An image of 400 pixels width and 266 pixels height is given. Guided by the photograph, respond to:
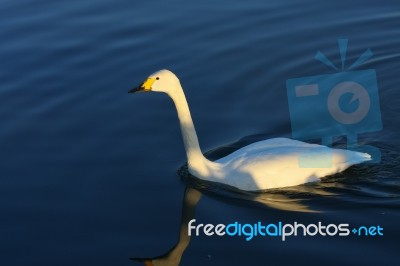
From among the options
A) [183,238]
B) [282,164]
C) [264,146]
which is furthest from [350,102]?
[183,238]

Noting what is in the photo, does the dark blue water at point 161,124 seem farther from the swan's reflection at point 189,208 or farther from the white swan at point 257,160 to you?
the white swan at point 257,160

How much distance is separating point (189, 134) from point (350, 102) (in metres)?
3.26

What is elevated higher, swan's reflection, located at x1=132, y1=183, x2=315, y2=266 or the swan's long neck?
the swan's long neck

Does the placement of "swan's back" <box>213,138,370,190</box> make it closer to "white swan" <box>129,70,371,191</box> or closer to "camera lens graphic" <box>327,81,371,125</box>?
"white swan" <box>129,70,371,191</box>

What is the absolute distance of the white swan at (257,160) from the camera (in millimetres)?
9297

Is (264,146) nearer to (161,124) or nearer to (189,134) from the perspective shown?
(189,134)

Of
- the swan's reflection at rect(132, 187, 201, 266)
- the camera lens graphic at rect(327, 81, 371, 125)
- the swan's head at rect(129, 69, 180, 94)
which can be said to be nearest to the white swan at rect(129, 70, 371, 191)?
the swan's head at rect(129, 69, 180, 94)

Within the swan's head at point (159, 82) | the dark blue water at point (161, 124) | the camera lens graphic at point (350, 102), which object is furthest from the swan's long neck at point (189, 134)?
the camera lens graphic at point (350, 102)

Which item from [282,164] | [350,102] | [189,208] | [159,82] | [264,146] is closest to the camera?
[189,208]

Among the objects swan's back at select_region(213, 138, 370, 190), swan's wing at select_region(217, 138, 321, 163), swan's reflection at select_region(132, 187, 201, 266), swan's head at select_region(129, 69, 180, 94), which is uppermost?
swan's head at select_region(129, 69, 180, 94)

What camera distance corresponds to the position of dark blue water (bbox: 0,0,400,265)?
28.0 ft

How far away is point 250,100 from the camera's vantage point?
11883 mm

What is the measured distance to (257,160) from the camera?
9.40 meters

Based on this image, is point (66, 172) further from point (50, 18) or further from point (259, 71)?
point (50, 18)
